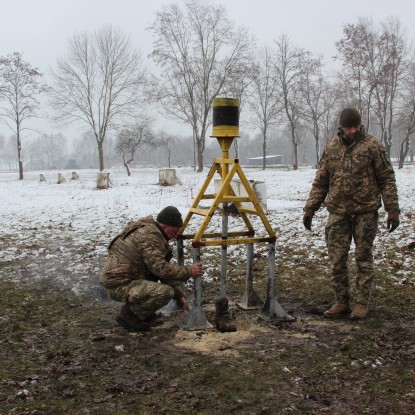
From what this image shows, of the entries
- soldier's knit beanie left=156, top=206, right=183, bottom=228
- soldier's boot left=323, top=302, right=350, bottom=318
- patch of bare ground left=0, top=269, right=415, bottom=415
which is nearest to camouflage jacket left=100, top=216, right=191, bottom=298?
soldier's knit beanie left=156, top=206, right=183, bottom=228

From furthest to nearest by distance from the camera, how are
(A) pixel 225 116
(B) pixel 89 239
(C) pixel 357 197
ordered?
(B) pixel 89 239 < (C) pixel 357 197 < (A) pixel 225 116

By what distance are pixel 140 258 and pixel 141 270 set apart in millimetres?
142

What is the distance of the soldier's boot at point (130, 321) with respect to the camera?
4.53 meters

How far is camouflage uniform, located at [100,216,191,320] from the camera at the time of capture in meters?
4.48

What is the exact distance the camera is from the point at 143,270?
4691 mm

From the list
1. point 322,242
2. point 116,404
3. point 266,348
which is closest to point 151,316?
point 266,348

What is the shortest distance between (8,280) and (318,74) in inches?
1586

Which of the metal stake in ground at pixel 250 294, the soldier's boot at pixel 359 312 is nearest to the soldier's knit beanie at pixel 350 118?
the metal stake in ground at pixel 250 294

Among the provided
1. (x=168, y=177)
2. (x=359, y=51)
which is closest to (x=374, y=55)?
(x=359, y=51)

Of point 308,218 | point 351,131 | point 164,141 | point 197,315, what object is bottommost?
point 197,315

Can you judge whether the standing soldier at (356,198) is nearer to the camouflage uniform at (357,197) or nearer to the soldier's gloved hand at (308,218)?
the camouflage uniform at (357,197)

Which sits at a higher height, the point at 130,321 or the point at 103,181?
the point at 103,181

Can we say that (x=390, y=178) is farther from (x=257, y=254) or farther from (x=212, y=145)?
(x=212, y=145)

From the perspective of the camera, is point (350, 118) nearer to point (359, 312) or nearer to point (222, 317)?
point (359, 312)
